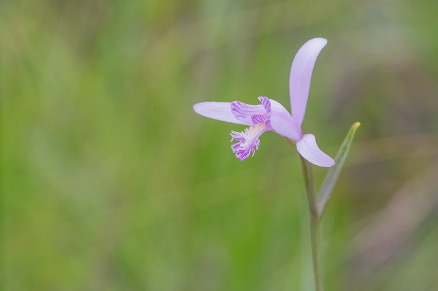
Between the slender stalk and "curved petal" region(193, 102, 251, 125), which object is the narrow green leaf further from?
"curved petal" region(193, 102, 251, 125)

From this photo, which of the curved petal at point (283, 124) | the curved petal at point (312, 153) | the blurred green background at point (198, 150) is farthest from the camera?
the blurred green background at point (198, 150)

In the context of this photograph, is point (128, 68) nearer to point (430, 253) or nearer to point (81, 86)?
point (81, 86)

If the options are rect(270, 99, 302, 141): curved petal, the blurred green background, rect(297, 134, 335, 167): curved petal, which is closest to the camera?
rect(297, 134, 335, 167): curved petal

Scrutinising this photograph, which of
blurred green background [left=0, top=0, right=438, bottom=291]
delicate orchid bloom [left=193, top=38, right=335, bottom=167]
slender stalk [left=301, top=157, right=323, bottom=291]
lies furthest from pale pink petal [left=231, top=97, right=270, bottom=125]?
blurred green background [left=0, top=0, right=438, bottom=291]

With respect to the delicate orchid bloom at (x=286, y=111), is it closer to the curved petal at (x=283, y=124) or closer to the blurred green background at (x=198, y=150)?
the curved petal at (x=283, y=124)

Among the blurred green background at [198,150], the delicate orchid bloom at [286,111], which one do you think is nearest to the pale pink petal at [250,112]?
the delicate orchid bloom at [286,111]

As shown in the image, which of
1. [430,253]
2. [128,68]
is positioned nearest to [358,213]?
[430,253]
